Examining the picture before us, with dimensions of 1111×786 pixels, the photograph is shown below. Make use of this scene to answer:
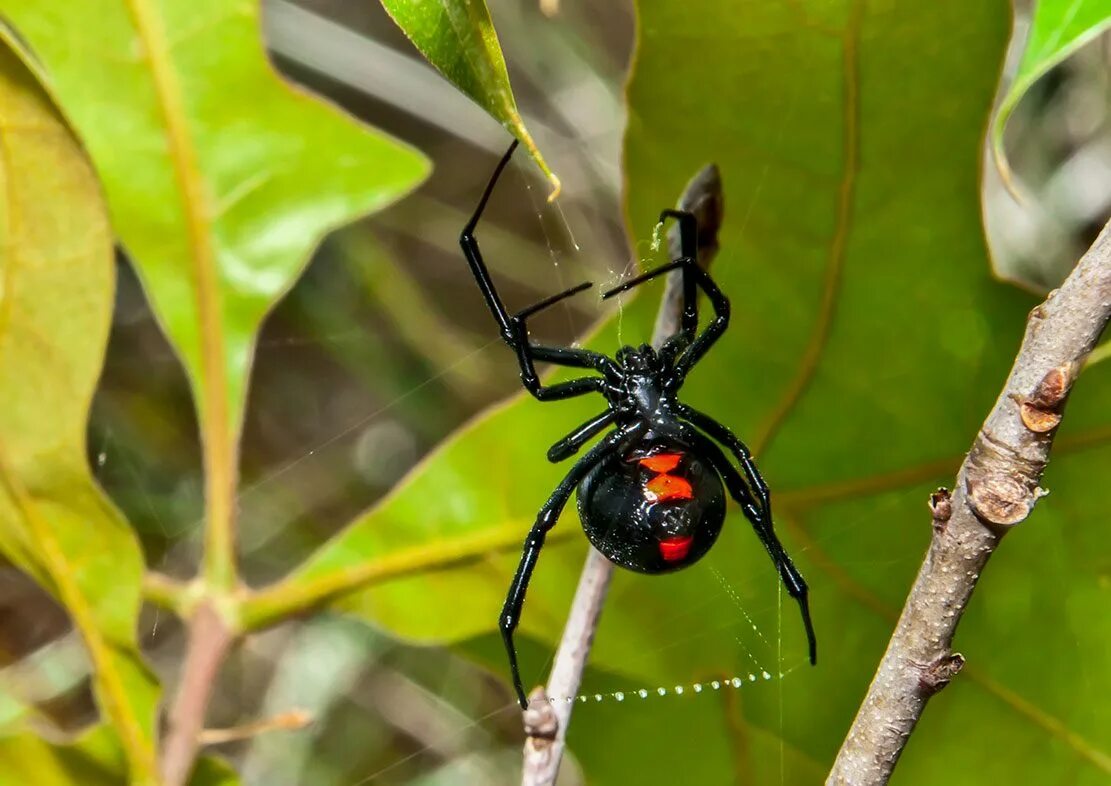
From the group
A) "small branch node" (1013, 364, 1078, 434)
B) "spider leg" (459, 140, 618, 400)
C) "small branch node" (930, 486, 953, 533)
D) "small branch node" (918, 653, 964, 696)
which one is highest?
"small branch node" (1013, 364, 1078, 434)

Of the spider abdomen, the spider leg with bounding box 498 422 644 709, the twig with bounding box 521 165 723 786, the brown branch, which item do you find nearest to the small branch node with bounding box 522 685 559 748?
the twig with bounding box 521 165 723 786

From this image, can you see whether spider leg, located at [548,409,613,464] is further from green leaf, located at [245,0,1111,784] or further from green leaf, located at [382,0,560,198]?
green leaf, located at [382,0,560,198]

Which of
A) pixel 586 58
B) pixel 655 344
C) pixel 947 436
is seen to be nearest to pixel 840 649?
pixel 947 436

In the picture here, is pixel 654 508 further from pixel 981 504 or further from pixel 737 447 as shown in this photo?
pixel 981 504

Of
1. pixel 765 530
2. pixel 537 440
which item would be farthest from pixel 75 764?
→ pixel 765 530

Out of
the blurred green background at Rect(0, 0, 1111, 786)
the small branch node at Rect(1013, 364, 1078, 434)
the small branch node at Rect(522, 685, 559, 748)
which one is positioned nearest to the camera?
the small branch node at Rect(1013, 364, 1078, 434)

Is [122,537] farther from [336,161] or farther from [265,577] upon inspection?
[265,577]

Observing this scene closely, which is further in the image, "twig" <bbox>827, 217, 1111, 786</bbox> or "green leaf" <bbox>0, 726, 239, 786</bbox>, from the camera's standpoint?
"green leaf" <bbox>0, 726, 239, 786</bbox>

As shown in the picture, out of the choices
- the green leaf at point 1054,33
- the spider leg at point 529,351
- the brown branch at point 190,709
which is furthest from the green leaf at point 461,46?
the brown branch at point 190,709
